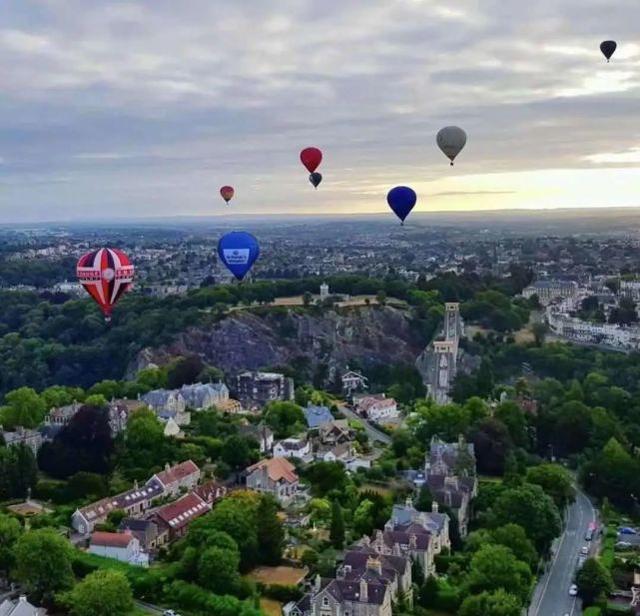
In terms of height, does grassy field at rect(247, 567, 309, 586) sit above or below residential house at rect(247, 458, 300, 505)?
below

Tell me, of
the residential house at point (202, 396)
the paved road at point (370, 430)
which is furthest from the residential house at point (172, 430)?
the paved road at point (370, 430)

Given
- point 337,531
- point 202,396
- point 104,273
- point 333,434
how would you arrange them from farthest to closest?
point 202,396, point 333,434, point 104,273, point 337,531

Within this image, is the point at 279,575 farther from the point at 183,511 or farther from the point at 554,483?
the point at 554,483

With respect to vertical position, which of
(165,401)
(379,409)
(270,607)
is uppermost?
(165,401)

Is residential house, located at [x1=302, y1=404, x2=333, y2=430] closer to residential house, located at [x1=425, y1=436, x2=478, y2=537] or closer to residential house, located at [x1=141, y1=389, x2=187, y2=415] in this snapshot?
residential house, located at [x1=141, y1=389, x2=187, y2=415]

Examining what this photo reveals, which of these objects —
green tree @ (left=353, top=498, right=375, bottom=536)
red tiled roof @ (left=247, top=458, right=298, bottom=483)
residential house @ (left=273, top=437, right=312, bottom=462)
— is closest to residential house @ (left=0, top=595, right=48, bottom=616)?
green tree @ (left=353, top=498, right=375, bottom=536)

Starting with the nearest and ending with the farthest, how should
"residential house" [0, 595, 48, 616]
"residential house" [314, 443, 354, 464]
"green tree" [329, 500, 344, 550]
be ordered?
"residential house" [0, 595, 48, 616] < "green tree" [329, 500, 344, 550] < "residential house" [314, 443, 354, 464]

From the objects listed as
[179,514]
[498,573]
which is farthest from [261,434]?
[498,573]
